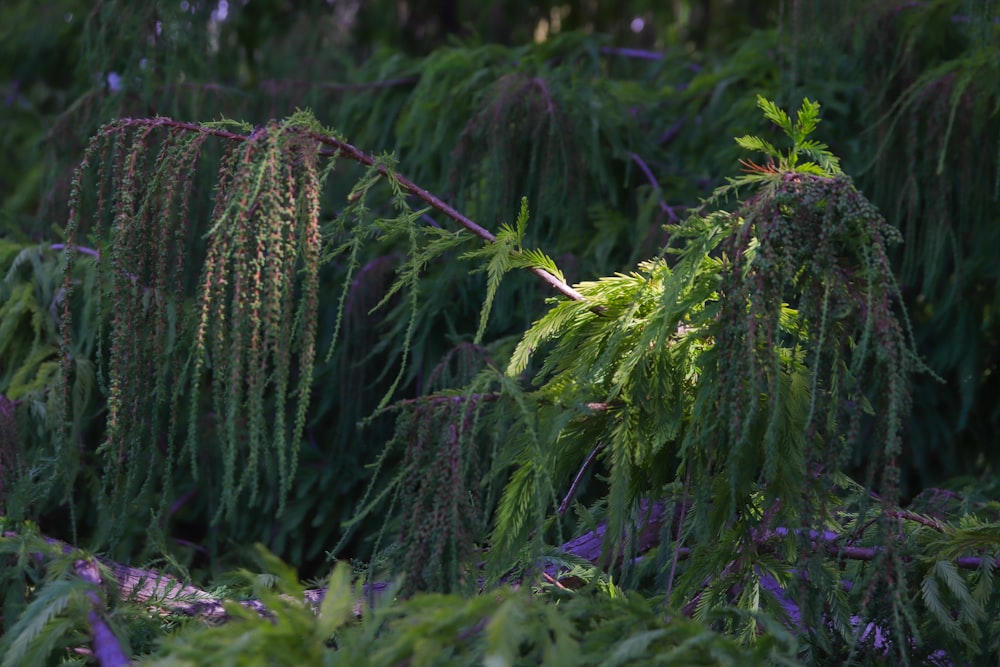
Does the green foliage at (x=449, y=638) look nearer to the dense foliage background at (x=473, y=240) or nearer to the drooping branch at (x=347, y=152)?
the dense foliage background at (x=473, y=240)

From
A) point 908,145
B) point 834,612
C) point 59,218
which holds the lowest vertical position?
point 834,612

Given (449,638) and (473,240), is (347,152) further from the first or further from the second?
(473,240)

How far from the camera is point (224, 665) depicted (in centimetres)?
133

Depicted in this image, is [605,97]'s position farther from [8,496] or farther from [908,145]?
[8,496]

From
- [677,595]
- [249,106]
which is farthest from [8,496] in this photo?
[249,106]

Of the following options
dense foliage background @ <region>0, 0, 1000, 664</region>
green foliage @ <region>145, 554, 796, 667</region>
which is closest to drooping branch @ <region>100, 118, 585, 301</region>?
dense foliage background @ <region>0, 0, 1000, 664</region>

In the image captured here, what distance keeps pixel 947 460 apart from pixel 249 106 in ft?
9.80

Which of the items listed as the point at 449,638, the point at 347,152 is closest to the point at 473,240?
the point at 347,152

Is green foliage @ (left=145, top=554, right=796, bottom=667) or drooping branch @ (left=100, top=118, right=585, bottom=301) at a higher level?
drooping branch @ (left=100, top=118, right=585, bottom=301)

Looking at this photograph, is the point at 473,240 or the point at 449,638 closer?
the point at 449,638

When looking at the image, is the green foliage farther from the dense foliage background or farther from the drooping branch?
the drooping branch

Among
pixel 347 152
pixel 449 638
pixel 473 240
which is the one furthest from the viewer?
pixel 473 240

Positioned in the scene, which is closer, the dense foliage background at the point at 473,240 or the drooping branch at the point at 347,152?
the drooping branch at the point at 347,152

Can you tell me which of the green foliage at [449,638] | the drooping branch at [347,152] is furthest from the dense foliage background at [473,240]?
the green foliage at [449,638]
